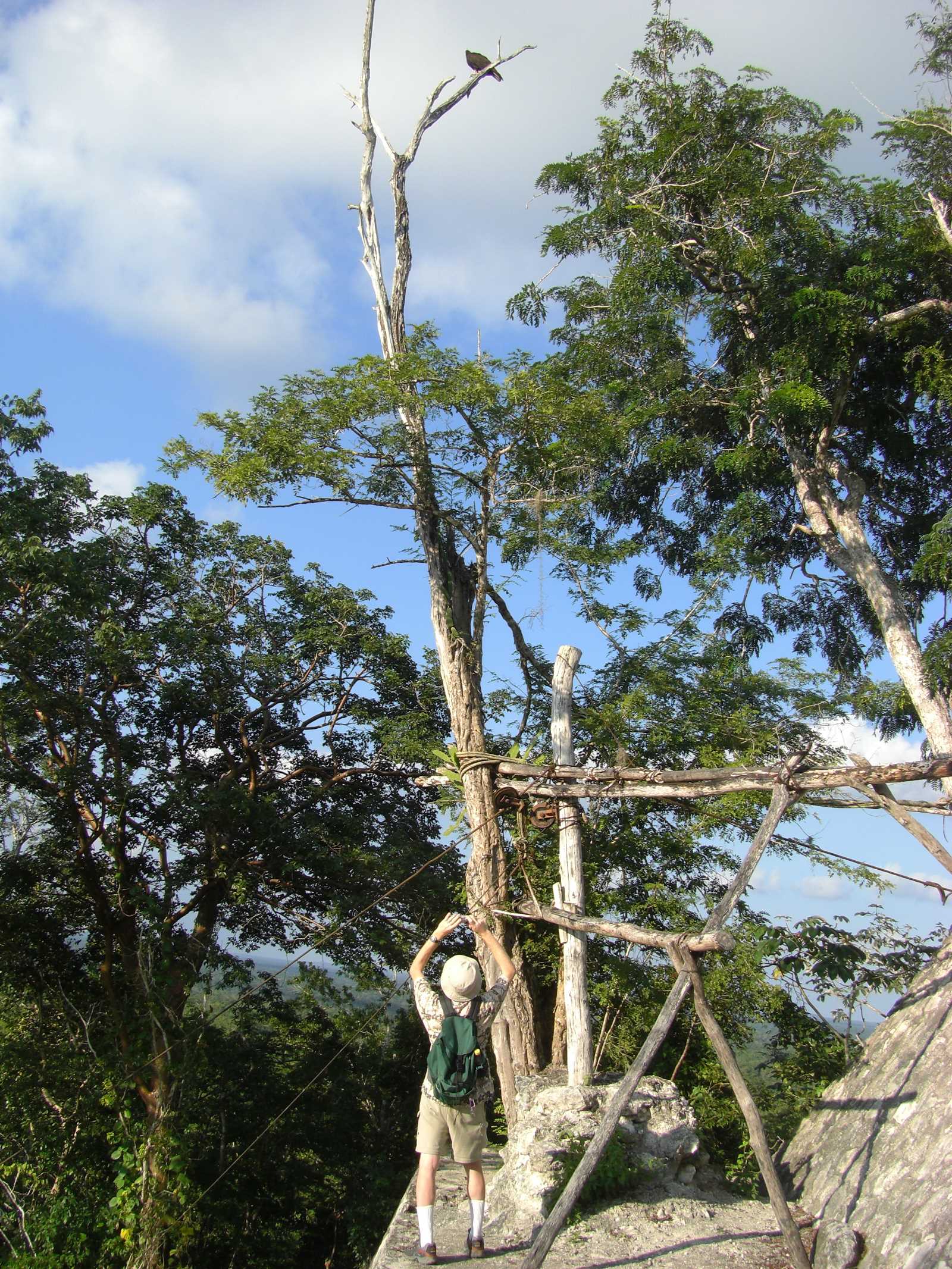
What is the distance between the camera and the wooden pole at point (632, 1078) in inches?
155

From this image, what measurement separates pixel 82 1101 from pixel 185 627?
488 cm

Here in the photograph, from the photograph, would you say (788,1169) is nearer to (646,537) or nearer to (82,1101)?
(82,1101)

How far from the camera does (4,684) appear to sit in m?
9.45

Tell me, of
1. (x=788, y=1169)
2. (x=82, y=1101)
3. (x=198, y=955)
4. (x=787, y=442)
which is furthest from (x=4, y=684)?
(x=787, y=442)

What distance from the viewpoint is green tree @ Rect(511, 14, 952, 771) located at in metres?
11.4

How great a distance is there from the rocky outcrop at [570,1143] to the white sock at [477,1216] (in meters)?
0.48

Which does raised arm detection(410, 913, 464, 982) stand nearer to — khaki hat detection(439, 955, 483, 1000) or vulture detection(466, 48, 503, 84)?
khaki hat detection(439, 955, 483, 1000)

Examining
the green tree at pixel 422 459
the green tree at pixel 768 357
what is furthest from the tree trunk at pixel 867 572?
the green tree at pixel 422 459

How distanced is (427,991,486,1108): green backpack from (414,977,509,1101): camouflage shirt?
52 mm

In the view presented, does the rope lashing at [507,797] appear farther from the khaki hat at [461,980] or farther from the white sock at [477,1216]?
the white sock at [477,1216]

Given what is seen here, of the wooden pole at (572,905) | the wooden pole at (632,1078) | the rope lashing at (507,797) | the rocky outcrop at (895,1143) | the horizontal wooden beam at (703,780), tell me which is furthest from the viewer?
the rope lashing at (507,797)

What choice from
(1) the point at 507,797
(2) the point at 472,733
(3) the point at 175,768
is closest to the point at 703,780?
(1) the point at 507,797

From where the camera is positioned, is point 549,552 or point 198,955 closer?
point 549,552

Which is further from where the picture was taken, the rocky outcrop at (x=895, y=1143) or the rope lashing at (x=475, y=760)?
the rope lashing at (x=475, y=760)
